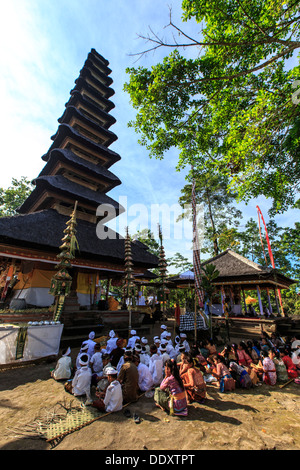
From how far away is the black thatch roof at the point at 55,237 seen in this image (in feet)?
28.9

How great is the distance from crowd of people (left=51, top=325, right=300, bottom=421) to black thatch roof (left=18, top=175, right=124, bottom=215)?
999 cm

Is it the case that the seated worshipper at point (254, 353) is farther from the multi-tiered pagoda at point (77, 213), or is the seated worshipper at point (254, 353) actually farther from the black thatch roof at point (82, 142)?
the black thatch roof at point (82, 142)

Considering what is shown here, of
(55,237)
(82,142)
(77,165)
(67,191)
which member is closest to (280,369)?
(55,237)

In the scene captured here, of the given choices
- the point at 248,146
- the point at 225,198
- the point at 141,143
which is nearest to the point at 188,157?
the point at 141,143

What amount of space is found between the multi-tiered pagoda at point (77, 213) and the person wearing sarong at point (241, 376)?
8132 millimetres

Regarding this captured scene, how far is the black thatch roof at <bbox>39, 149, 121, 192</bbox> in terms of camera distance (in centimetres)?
1438

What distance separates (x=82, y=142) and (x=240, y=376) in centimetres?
1786

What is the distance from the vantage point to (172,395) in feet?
13.0

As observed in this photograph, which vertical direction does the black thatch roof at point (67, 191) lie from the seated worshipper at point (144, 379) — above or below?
above

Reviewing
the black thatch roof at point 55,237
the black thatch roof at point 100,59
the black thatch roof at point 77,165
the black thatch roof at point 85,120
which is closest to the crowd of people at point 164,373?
the black thatch roof at point 55,237

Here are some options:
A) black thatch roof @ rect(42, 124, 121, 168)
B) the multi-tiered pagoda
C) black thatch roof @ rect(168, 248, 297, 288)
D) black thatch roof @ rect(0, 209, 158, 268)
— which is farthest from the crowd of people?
black thatch roof @ rect(42, 124, 121, 168)

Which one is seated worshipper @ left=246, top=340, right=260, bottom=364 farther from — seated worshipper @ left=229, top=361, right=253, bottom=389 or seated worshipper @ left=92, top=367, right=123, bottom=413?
seated worshipper @ left=92, top=367, right=123, bottom=413

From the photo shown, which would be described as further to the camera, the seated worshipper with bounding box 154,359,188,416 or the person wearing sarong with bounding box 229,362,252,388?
the person wearing sarong with bounding box 229,362,252,388

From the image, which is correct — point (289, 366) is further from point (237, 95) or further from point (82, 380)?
point (237, 95)
